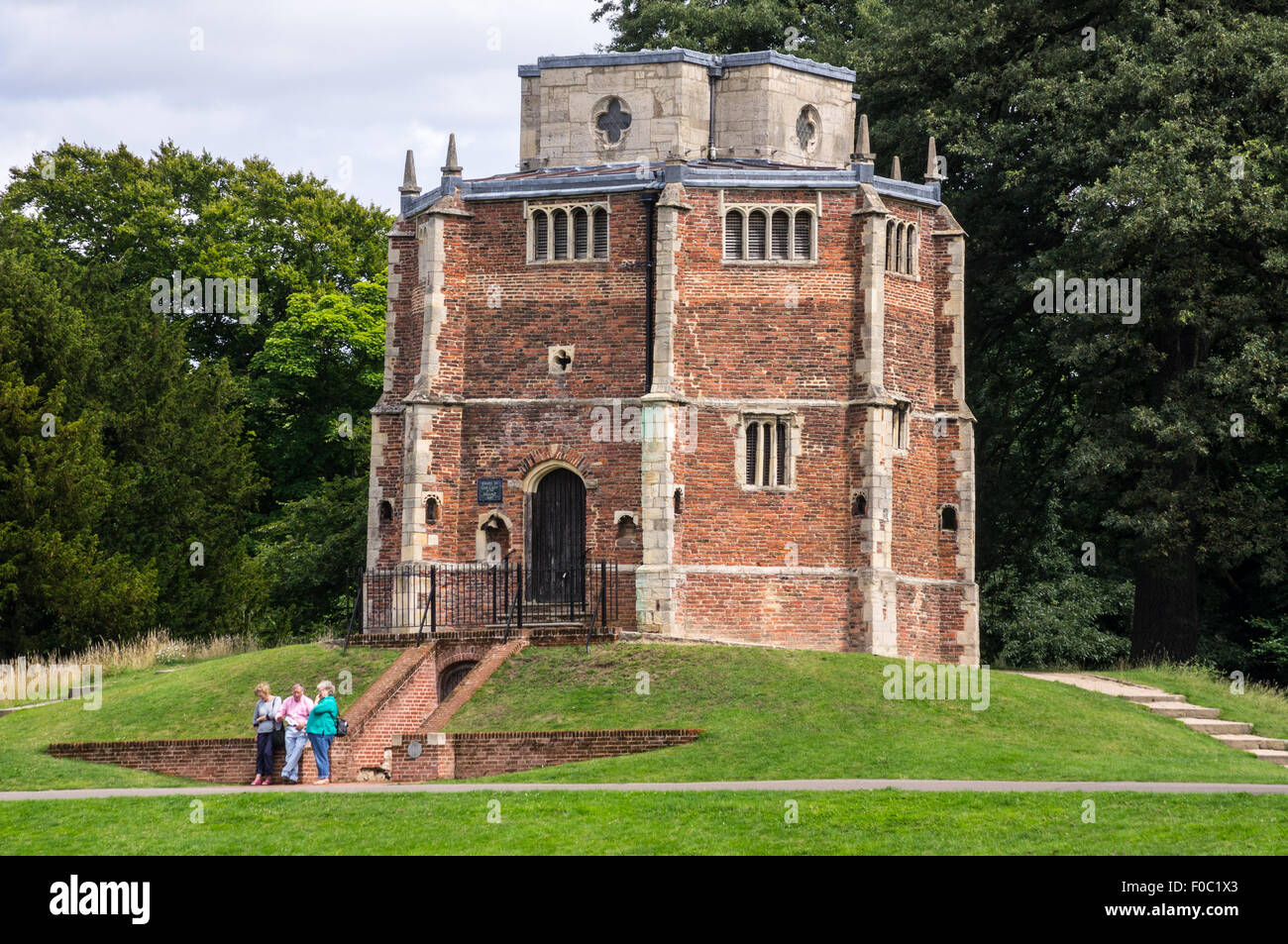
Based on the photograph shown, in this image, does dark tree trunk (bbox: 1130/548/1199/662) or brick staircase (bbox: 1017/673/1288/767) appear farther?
dark tree trunk (bbox: 1130/548/1199/662)

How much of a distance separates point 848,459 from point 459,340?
839 cm

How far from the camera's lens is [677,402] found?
37.8 meters

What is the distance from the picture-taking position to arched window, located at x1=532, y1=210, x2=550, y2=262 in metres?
39.5

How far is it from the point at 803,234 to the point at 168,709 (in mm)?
15872

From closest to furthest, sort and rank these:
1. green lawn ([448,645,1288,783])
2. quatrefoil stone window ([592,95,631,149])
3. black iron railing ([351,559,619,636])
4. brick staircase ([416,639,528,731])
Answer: green lawn ([448,645,1288,783]), brick staircase ([416,639,528,731]), black iron railing ([351,559,619,636]), quatrefoil stone window ([592,95,631,149])

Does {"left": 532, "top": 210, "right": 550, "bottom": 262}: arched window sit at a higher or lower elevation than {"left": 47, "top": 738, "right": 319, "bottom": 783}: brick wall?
higher

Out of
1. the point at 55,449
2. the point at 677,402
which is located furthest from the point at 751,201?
the point at 55,449

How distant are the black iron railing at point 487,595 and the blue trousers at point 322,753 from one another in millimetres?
9842

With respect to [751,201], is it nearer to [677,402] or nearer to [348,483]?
[677,402]

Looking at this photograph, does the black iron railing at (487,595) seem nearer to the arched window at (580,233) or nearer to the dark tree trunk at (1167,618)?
the arched window at (580,233)

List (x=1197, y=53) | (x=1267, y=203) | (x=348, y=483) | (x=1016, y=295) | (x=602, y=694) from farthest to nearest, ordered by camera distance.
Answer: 1. (x=348, y=483)
2. (x=1016, y=295)
3. (x=1197, y=53)
4. (x=1267, y=203)
5. (x=602, y=694)

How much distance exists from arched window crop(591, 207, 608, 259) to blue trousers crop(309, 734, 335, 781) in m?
15.2

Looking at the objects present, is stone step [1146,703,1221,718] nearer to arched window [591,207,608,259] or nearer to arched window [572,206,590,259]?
arched window [591,207,608,259]

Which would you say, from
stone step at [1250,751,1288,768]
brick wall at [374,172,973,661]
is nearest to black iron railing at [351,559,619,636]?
brick wall at [374,172,973,661]
